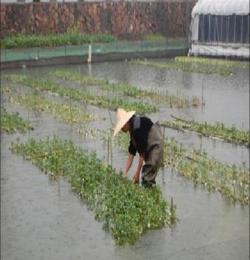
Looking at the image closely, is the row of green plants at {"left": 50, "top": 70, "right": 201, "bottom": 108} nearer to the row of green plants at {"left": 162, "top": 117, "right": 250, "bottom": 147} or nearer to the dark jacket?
the row of green plants at {"left": 162, "top": 117, "right": 250, "bottom": 147}

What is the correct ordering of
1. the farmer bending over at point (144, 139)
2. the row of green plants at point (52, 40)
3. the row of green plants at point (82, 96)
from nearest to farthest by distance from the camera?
the farmer bending over at point (144, 139) → the row of green plants at point (82, 96) → the row of green plants at point (52, 40)

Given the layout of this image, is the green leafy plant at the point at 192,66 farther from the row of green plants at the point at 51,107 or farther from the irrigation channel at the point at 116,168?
the row of green plants at the point at 51,107

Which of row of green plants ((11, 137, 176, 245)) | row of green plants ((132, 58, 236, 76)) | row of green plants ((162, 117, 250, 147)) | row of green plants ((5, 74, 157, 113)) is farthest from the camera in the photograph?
row of green plants ((132, 58, 236, 76))

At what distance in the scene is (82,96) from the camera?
58.7 feet

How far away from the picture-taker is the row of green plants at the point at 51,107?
15031mm

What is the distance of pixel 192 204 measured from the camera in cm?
884

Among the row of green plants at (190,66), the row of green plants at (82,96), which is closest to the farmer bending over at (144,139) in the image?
the row of green plants at (82,96)

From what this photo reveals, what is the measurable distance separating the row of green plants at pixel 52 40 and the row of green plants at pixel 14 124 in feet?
45.9

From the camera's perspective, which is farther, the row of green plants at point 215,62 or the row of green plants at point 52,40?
the row of green plants at point 52,40

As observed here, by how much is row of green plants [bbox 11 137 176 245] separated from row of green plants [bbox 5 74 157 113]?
4.24 meters

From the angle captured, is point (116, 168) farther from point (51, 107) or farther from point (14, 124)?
point (51, 107)

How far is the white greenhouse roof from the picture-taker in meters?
27.5

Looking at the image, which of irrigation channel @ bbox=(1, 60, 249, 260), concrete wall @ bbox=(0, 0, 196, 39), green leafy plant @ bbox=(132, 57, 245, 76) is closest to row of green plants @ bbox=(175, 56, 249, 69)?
green leafy plant @ bbox=(132, 57, 245, 76)

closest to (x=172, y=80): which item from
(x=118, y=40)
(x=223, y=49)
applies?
(x=223, y=49)
